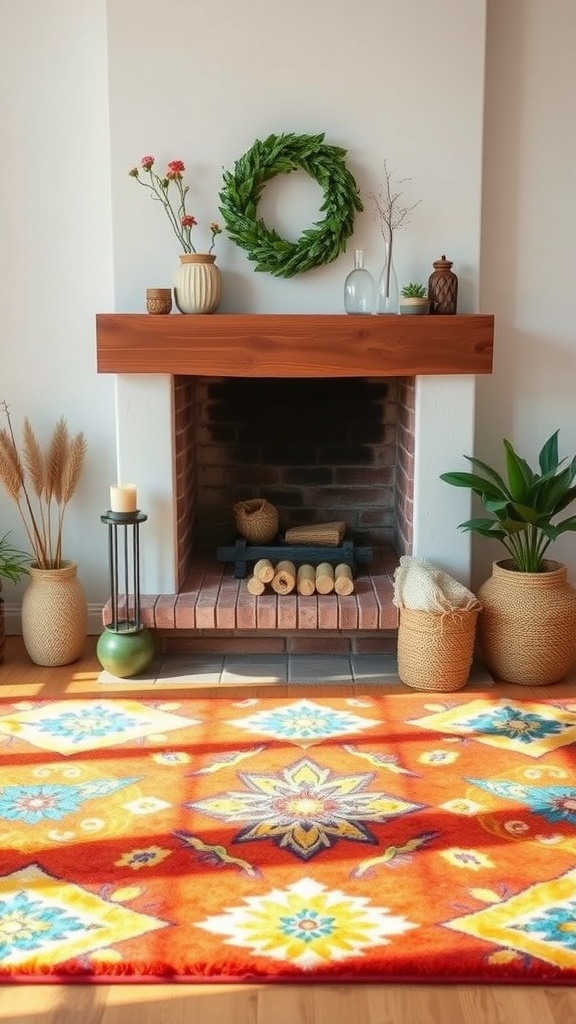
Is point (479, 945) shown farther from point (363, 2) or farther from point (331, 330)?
point (363, 2)

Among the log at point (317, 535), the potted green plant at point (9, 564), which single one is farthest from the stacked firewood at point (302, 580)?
the potted green plant at point (9, 564)

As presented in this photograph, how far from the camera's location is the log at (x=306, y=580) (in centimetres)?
404

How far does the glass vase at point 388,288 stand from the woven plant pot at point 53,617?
139cm

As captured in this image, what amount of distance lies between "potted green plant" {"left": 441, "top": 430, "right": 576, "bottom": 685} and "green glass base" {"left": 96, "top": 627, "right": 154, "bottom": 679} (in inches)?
44.9

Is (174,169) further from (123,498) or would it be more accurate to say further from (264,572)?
(264,572)

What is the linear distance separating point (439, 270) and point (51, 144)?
4.74 ft

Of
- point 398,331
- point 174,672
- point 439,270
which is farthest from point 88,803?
point 439,270

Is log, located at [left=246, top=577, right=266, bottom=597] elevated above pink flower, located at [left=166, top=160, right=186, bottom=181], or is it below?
below

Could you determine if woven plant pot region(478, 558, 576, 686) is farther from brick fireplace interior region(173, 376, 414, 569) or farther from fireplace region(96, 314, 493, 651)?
brick fireplace interior region(173, 376, 414, 569)

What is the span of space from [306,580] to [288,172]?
1.39 m

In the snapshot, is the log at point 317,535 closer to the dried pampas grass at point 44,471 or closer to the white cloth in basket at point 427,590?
the white cloth in basket at point 427,590

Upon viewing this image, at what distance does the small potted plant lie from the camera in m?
3.83

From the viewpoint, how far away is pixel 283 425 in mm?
4418

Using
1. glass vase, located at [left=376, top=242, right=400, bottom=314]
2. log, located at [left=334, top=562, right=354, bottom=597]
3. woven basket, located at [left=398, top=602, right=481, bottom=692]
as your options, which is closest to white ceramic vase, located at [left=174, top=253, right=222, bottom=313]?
glass vase, located at [left=376, top=242, right=400, bottom=314]
